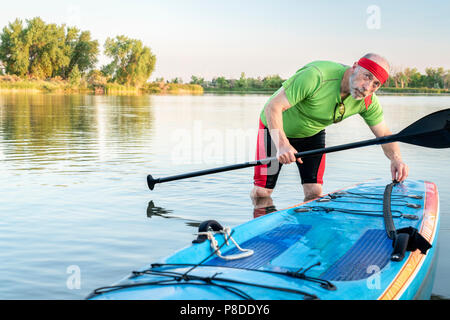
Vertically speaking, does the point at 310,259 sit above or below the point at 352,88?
below

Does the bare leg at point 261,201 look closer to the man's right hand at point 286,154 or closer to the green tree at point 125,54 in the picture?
the man's right hand at point 286,154

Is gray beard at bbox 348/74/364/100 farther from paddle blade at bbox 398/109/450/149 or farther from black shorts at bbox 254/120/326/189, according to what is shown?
black shorts at bbox 254/120/326/189

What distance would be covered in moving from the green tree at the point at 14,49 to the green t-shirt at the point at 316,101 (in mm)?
74901

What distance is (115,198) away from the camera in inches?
277

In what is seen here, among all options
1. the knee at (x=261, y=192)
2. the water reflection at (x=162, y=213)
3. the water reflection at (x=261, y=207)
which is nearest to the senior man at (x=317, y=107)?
the knee at (x=261, y=192)

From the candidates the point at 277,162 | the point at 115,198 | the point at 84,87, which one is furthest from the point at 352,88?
the point at 84,87

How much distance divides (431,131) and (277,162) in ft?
5.43

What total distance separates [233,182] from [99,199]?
2284 mm

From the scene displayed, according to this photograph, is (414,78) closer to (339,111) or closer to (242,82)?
(242,82)

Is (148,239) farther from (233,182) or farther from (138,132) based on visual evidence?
(138,132)

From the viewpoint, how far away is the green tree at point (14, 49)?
238 feet

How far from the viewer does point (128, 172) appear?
29.4ft
